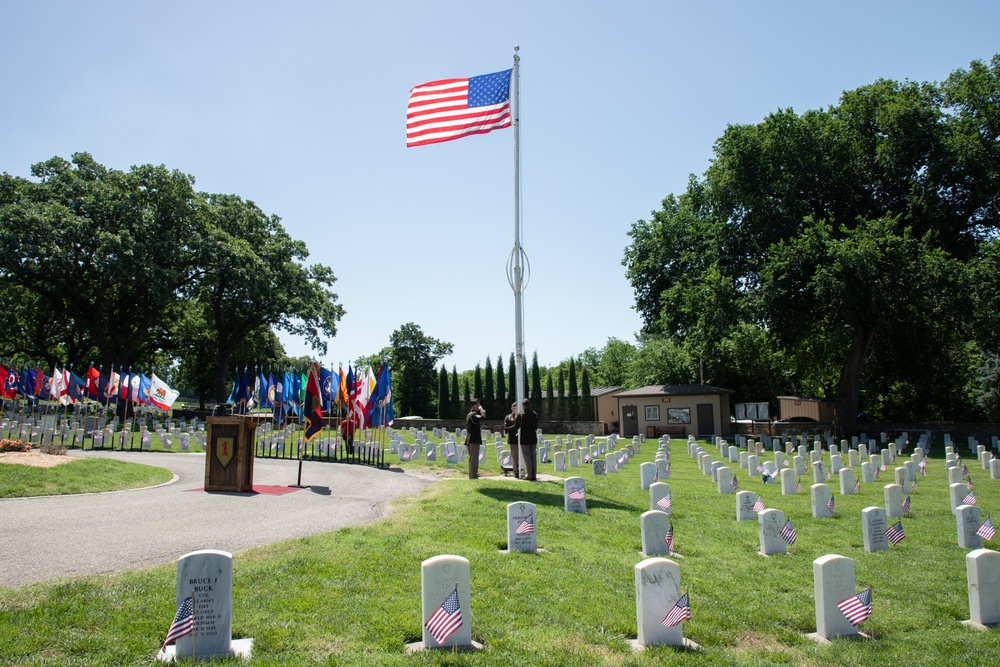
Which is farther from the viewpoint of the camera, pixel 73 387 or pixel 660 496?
pixel 73 387

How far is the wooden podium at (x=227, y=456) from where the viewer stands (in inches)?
512

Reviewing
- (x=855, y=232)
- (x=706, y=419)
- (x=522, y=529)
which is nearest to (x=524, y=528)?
(x=522, y=529)

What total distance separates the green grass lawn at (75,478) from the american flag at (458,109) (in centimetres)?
908

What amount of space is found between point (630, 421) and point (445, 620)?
33.7 meters

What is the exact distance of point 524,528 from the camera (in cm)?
837

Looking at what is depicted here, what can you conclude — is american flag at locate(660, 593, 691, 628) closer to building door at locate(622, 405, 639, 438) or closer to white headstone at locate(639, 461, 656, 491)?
white headstone at locate(639, 461, 656, 491)

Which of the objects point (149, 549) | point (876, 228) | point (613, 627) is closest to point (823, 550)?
point (613, 627)

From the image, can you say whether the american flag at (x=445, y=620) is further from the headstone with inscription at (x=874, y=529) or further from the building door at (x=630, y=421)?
the building door at (x=630, y=421)

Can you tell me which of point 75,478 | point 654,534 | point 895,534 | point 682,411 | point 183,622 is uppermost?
point 682,411

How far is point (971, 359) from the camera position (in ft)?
141

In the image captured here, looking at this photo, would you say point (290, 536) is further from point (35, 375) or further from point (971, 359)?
point (971, 359)

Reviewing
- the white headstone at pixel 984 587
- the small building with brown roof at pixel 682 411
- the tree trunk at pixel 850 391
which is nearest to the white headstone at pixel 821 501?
the white headstone at pixel 984 587

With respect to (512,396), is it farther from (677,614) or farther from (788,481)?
(677,614)

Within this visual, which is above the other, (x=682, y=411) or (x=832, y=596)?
(x=682, y=411)
